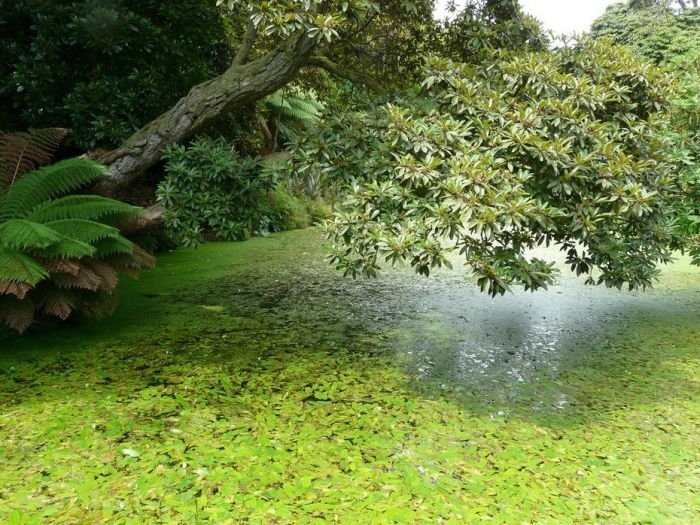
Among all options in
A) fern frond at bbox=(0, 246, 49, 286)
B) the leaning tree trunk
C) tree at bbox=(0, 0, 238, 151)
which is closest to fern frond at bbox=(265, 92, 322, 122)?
tree at bbox=(0, 0, 238, 151)

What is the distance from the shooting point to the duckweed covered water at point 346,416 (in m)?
1.72

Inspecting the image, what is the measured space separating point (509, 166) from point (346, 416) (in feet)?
4.47

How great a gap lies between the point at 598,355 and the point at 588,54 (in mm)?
1820

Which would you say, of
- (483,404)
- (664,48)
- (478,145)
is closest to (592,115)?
(478,145)

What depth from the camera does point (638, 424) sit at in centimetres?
233

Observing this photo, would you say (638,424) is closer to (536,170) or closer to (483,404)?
(483,404)

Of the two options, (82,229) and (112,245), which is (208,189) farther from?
(82,229)

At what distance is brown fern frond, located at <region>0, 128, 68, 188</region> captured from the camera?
3.13 meters

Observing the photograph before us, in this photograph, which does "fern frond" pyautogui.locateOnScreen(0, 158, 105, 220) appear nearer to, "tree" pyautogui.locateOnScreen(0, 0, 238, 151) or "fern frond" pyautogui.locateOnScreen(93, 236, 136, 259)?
"fern frond" pyautogui.locateOnScreen(93, 236, 136, 259)

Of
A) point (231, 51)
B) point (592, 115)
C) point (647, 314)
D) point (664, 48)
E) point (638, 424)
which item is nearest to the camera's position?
point (638, 424)

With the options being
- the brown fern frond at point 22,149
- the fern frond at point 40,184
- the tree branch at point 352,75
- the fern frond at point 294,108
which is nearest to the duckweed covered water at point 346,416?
the fern frond at point 40,184

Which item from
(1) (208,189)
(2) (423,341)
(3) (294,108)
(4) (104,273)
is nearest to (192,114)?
(1) (208,189)

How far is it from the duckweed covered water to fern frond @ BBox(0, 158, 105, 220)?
0.77 meters

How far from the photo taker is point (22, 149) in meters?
3.15
